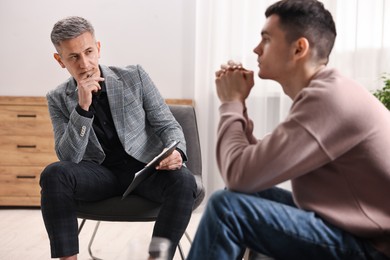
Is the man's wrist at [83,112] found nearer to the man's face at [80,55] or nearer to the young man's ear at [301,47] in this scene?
the man's face at [80,55]

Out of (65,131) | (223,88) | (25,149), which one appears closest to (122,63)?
(25,149)

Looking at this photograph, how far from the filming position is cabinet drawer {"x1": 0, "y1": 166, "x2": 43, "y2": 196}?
374cm

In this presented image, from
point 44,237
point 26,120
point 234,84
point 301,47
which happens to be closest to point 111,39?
point 26,120

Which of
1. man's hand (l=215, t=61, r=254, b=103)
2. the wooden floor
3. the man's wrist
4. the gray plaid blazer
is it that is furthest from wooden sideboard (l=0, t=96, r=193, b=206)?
man's hand (l=215, t=61, r=254, b=103)

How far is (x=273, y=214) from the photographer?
1.25m

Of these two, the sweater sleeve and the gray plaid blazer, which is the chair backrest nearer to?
the gray plaid blazer

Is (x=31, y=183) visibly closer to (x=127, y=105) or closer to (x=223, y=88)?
(x=127, y=105)

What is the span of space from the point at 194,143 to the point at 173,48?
163 cm

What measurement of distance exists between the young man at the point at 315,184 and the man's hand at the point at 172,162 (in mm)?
768

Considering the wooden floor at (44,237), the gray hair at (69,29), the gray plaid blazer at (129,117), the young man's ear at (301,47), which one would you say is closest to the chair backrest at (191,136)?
the gray plaid blazer at (129,117)

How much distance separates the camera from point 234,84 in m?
1.46

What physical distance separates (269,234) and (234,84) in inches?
16.4

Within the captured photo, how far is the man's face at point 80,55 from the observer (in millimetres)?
2248

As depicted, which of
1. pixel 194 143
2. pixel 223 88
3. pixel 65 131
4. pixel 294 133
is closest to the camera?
pixel 294 133
